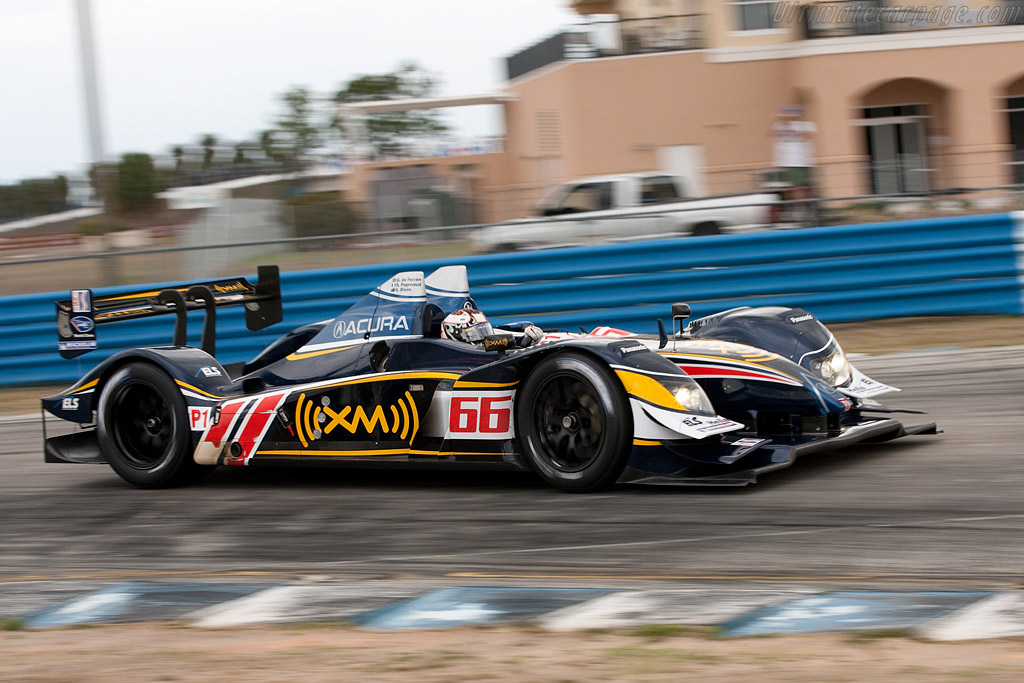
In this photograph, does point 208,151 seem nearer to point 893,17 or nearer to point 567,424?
point 893,17

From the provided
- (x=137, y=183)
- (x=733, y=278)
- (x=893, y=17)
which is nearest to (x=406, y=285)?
(x=733, y=278)

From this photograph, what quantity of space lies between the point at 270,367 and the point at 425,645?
3328 millimetres

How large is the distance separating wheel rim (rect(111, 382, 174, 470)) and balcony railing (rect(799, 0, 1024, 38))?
682 inches

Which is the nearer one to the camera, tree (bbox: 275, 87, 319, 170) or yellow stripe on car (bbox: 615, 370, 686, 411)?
yellow stripe on car (bbox: 615, 370, 686, 411)

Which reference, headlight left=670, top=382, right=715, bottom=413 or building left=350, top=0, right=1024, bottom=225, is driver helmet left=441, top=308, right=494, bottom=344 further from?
building left=350, top=0, right=1024, bottom=225

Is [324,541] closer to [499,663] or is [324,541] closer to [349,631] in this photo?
[349,631]

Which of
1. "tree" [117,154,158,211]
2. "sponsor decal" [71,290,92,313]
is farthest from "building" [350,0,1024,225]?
"sponsor decal" [71,290,92,313]

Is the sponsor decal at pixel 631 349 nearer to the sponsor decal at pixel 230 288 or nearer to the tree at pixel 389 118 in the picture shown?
the sponsor decal at pixel 230 288

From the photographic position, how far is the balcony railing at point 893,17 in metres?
21.2

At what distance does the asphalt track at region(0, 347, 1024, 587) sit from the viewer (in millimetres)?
4457

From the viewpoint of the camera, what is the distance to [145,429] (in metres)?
7.03

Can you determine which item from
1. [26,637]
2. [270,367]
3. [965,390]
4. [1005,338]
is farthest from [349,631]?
[1005,338]

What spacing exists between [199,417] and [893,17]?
58.2ft

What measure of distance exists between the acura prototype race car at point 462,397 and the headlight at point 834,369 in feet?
0.04
